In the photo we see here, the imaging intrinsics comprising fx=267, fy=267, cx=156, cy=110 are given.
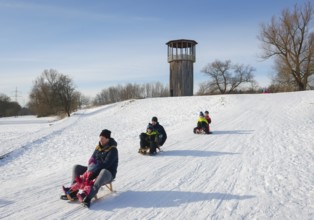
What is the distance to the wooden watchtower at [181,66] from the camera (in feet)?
117

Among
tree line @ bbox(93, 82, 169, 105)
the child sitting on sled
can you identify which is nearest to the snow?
the child sitting on sled

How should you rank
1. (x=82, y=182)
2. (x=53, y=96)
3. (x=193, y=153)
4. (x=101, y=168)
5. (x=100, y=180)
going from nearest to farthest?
(x=100, y=180)
(x=82, y=182)
(x=101, y=168)
(x=193, y=153)
(x=53, y=96)

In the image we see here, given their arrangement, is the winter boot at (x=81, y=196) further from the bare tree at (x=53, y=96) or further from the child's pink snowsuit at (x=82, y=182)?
the bare tree at (x=53, y=96)

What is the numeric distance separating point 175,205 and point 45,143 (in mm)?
14302

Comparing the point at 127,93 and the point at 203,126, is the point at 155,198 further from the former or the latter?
the point at 127,93

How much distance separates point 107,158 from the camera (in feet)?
18.2

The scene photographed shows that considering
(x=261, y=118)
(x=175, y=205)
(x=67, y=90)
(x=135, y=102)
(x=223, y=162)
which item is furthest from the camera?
(x=67, y=90)

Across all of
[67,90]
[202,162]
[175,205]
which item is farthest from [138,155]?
[67,90]

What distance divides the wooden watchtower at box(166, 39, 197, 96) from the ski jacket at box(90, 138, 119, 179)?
30.9 m

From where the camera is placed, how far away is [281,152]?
905 centimetres

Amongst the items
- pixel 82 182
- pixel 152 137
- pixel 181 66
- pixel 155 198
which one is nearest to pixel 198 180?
pixel 155 198

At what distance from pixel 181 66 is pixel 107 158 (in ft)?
102

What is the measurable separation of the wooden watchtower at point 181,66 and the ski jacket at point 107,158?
101 feet

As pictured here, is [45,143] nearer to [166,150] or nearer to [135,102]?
[166,150]
